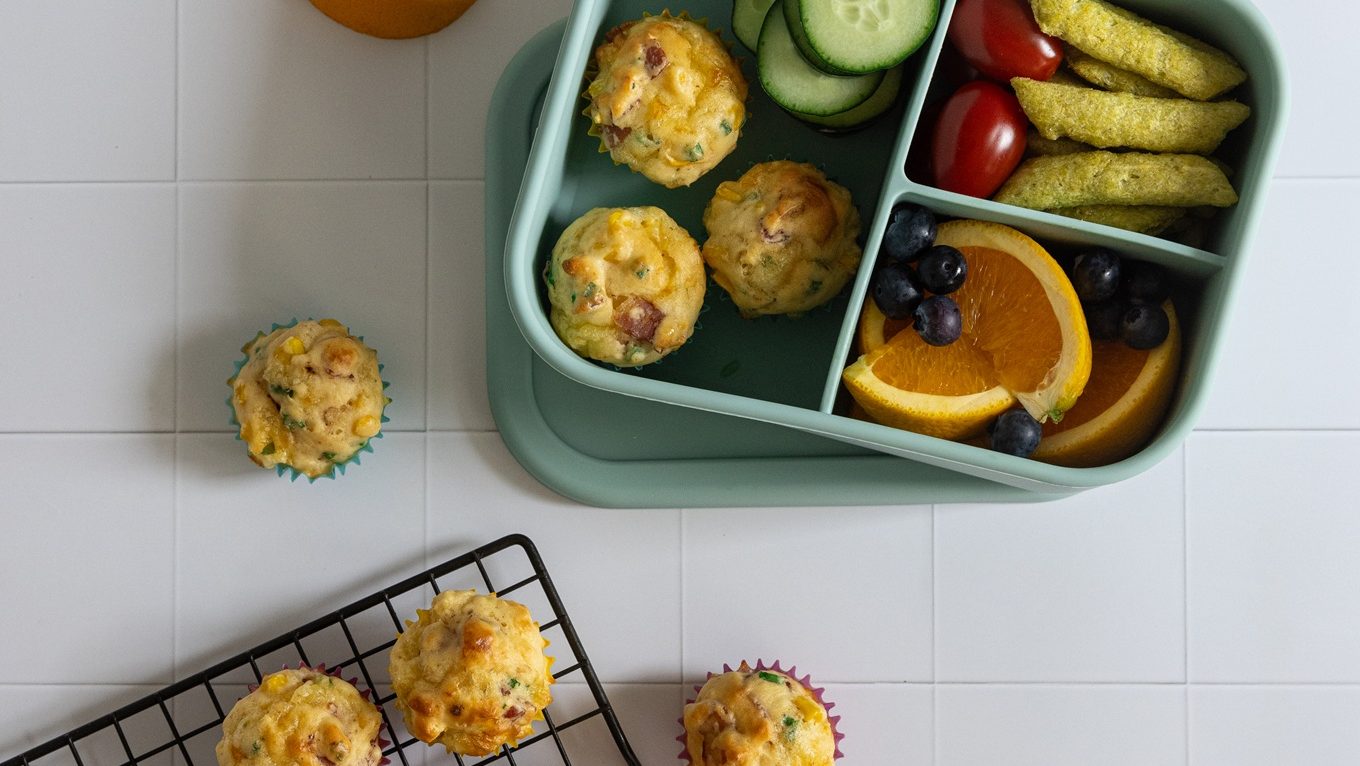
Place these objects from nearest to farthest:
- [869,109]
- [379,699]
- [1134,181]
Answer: [1134,181] < [869,109] < [379,699]

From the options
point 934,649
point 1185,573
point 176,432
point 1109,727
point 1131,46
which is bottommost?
point 1109,727

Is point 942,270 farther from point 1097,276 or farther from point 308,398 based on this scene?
point 308,398

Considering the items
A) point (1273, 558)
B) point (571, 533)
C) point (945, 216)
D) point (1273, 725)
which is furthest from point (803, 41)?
point (1273, 725)

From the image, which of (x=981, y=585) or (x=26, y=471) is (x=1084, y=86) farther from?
(x=26, y=471)

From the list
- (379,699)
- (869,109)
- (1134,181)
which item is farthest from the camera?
(379,699)

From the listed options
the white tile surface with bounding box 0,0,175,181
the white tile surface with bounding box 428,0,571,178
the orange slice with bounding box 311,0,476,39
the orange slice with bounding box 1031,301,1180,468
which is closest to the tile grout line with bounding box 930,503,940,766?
the orange slice with bounding box 1031,301,1180,468

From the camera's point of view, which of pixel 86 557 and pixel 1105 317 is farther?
pixel 86 557

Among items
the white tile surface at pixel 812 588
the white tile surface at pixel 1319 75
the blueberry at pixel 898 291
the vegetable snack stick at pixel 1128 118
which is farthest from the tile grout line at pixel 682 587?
the white tile surface at pixel 1319 75

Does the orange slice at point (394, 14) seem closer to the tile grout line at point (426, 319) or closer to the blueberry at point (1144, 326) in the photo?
the tile grout line at point (426, 319)
